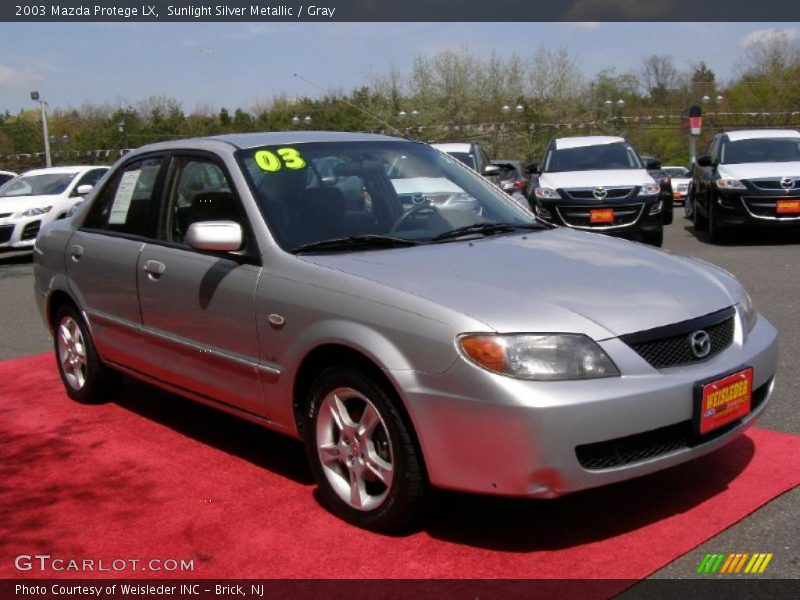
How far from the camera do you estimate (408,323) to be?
3488 mm

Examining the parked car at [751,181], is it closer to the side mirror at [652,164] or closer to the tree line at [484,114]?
the side mirror at [652,164]

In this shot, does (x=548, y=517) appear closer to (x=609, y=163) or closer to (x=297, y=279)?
(x=297, y=279)

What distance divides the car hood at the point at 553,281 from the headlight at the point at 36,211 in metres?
12.8

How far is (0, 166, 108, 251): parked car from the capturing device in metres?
15.3

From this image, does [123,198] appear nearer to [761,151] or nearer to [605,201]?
[605,201]

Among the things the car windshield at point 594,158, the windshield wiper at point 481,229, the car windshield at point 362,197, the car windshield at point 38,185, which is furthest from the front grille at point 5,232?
the windshield wiper at point 481,229

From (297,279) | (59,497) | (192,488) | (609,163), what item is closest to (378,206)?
(297,279)

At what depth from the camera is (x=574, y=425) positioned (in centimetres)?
323

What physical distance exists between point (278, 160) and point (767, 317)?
15.3 feet

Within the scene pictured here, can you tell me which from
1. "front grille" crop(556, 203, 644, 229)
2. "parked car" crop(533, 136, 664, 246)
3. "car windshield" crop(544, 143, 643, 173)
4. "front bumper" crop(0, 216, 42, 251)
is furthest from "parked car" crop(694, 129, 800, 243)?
"front bumper" crop(0, 216, 42, 251)

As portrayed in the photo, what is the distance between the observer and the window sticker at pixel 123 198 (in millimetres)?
5480

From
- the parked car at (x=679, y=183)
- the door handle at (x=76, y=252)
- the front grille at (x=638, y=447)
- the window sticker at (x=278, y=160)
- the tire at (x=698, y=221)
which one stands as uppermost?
the window sticker at (x=278, y=160)

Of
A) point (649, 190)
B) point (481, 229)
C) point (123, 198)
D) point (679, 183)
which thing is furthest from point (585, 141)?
point (679, 183)
